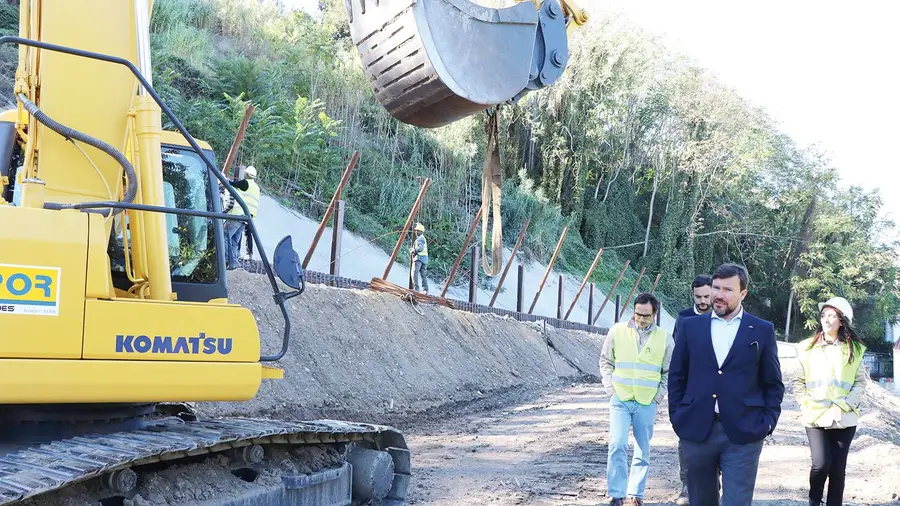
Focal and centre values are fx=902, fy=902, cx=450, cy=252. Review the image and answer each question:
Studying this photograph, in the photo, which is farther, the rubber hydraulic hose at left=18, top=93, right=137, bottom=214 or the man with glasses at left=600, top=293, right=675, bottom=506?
the man with glasses at left=600, top=293, right=675, bottom=506

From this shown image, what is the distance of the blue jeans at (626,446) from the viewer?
6332 millimetres

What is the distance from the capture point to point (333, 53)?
2789 centimetres

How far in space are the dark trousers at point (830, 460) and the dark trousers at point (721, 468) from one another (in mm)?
1862

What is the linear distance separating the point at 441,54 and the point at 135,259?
6.39 ft

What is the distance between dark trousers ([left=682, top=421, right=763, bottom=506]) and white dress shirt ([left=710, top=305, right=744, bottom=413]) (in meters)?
0.36

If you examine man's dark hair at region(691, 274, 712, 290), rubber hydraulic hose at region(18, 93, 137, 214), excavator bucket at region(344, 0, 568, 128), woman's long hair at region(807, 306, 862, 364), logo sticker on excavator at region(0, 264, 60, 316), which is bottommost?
woman's long hair at region(807, 306, 862, 364)

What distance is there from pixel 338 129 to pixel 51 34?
68.1 feet

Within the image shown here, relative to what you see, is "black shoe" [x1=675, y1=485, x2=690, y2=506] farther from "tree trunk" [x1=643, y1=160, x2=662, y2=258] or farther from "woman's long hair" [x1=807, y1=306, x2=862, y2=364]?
"tree trunk" [x1=643, y1=160, x2=662, y2=258]

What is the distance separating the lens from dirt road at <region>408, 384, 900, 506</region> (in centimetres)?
708

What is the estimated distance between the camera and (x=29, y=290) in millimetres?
3832

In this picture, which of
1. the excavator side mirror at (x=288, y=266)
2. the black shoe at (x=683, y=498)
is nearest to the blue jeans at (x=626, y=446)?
the black shoe at (x=683, y=498)

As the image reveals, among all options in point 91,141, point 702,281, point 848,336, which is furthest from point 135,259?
point 848,336

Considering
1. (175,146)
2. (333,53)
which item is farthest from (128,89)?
(333,53)

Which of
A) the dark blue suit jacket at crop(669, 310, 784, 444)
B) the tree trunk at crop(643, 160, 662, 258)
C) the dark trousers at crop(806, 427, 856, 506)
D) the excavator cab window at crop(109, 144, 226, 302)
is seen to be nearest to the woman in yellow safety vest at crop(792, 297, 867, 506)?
the dark trousers at crop(806, 427, 856, 506)
